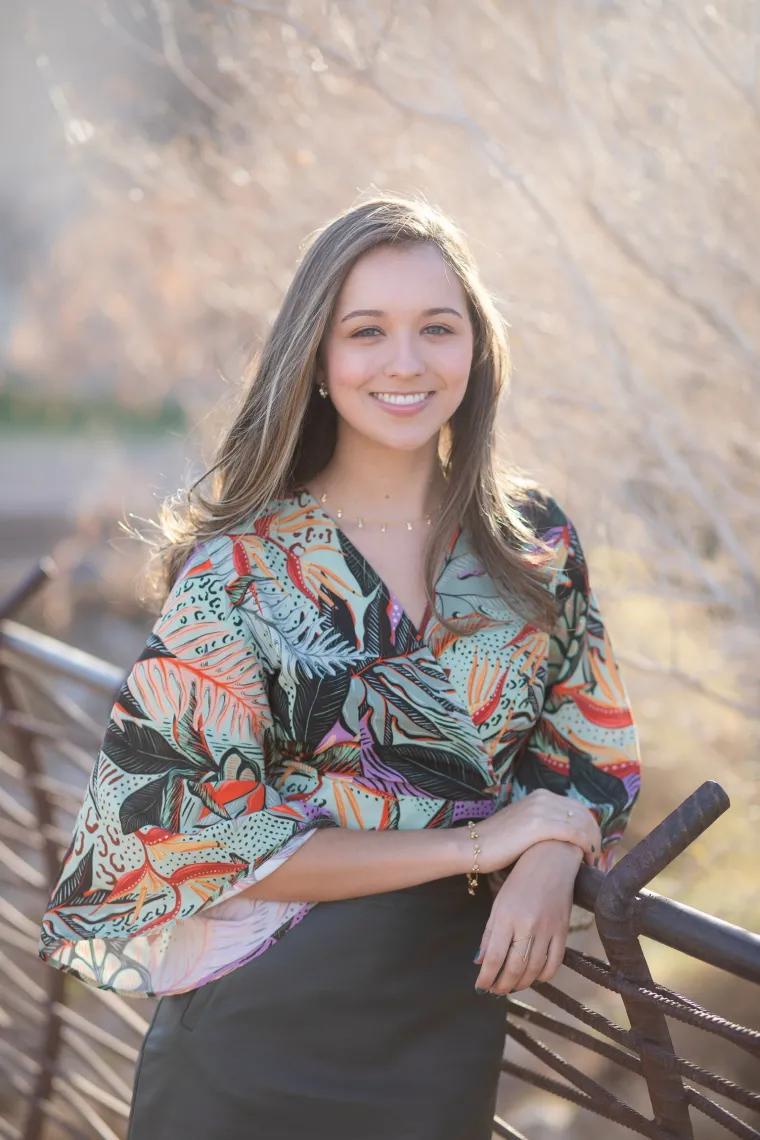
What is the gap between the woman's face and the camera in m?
1.53

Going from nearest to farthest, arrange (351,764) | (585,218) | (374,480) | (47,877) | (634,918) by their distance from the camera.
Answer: (634,918) → (351,764) → (374,480) → (47,877) → (585,218)

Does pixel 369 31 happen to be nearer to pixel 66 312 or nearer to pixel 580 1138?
pixel 580 1138

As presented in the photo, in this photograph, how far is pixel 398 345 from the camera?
5.02ft

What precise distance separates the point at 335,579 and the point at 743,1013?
9.40 ft

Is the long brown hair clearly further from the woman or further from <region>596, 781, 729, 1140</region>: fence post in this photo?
<region>596, 781, 729, 1140</region>: fence post

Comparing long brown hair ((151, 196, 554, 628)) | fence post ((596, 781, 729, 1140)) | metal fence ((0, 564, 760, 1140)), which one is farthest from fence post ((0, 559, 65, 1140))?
fence post ((596, 781, 729, 1140))

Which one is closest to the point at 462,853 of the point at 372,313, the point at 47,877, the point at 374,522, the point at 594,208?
the point at 374,522

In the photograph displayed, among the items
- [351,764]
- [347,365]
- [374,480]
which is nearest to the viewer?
[351,764]

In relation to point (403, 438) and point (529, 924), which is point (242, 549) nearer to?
point (403, 438)

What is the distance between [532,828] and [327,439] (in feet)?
2.27

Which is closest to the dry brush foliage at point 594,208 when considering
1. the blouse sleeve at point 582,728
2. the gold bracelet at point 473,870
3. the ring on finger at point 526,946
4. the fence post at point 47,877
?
the blouse sleeve at point 582,728

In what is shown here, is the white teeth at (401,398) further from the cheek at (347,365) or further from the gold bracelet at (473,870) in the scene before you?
the gold bracelet at (473,870)

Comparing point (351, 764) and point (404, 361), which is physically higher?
point (404, 361)

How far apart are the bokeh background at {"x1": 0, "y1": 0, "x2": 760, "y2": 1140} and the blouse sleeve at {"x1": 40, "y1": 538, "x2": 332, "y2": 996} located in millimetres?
809
